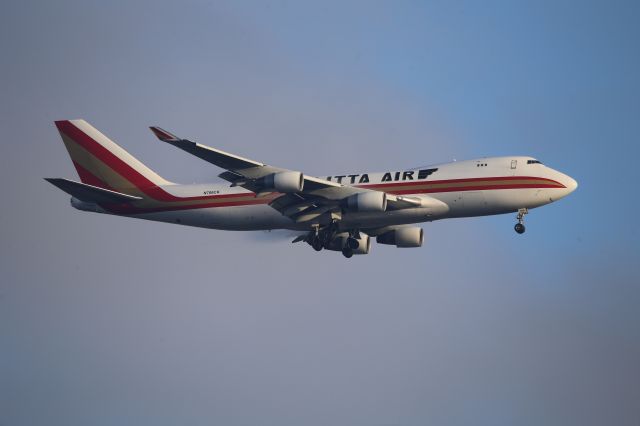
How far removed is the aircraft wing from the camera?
172 ft

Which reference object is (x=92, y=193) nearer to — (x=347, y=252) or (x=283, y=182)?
(x=283, y=182)

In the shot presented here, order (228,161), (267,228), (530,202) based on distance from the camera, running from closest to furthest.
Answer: (228,161) → (530,202) → (267,228)

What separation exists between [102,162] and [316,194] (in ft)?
53.7

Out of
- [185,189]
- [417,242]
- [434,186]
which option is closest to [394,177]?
[434,186]

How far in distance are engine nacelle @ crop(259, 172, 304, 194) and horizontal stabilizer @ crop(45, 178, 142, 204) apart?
11.4 m

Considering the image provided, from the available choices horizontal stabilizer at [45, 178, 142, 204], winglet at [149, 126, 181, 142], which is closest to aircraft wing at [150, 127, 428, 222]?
winglet at [149, 126, 181, 142]

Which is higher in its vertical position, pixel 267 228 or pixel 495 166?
pixel 495 166

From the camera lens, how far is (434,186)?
57750 mm

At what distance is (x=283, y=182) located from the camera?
55.2 m

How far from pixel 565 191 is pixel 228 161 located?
21.0 meters

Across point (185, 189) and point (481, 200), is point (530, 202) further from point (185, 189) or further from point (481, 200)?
point (185, 189)

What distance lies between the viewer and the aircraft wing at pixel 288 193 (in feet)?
172

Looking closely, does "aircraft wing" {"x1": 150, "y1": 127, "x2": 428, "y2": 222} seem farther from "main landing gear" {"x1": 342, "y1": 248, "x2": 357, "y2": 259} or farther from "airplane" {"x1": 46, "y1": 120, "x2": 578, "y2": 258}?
"main landing gear" {"x1": 342, "y1": 248, "x2": 357, "y2": 259}

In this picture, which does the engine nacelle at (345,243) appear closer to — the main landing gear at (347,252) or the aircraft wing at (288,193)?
the main landing gear at (347,252)
